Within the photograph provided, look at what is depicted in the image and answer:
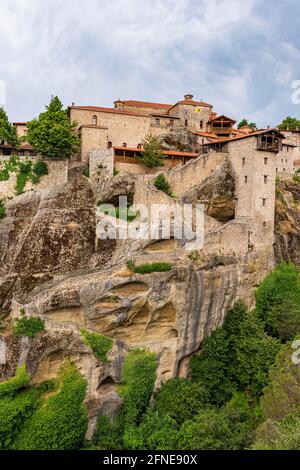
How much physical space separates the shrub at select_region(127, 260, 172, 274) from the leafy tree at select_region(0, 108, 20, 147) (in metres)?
15.3

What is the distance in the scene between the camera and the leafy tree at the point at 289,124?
66.2 m

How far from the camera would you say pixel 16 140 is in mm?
35938

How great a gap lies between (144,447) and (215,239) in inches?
538

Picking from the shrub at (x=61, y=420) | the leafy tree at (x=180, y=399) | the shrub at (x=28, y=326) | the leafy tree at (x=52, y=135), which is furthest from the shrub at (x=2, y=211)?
the leafy tree at (x=180, y=399)

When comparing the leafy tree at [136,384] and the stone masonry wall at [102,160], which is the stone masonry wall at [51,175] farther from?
the leafy tree at [136,384]

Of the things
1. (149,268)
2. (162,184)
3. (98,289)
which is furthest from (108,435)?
(162,184)

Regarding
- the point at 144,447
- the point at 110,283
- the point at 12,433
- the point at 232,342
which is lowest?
the point at 144,447

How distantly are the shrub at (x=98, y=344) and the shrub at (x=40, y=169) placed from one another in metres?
13.8

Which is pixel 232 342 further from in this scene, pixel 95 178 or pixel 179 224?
pixel 95 178

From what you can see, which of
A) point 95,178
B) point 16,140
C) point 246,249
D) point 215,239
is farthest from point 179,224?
point 16,140

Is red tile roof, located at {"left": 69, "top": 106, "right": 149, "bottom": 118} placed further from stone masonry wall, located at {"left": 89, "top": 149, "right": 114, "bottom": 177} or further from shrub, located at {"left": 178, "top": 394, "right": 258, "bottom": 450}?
shrub, located at {"left": 178, "top": 394, "right": 258, "bottom": 450}

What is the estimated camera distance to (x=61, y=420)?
78.1ft

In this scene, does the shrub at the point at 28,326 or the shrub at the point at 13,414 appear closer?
the shrub at the point at 13,414

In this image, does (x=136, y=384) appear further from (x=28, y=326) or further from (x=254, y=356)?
(x=254, y=356)
